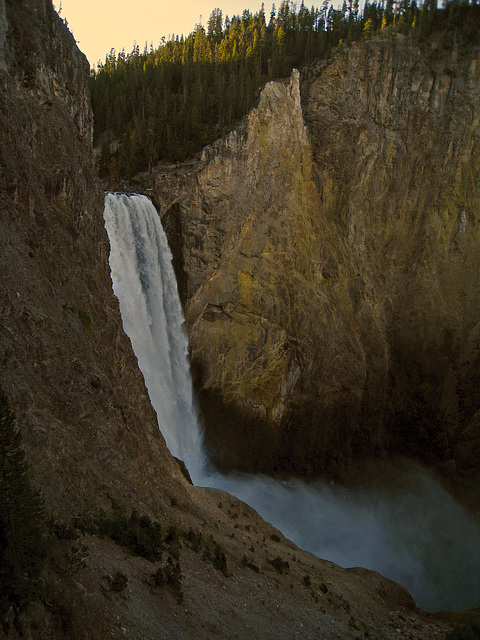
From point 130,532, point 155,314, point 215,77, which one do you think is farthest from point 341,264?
point 130,532

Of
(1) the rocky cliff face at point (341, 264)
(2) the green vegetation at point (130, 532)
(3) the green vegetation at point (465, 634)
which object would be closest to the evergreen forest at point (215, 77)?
(1) the rocky cliff face at point (341, 264)

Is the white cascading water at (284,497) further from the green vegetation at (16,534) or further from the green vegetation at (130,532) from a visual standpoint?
the green vegetation at (16,534)

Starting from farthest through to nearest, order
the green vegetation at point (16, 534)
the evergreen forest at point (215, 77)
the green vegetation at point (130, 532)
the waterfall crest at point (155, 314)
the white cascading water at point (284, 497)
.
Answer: the evergreen forest at point (215, 77)
the waterfall crest at point (155, 314)
the white cascading water at point (284, 497)
the green vegetation at point (130, 532)
the green vegetation at point (16, 534)

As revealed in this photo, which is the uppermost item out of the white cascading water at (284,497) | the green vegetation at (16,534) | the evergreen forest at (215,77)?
the evergreen forest at (215,77)

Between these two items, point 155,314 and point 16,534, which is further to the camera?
point 155,314

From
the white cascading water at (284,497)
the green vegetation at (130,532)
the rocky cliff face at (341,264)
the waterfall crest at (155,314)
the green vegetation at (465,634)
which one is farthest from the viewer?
the rocky cliff face at (341,264)

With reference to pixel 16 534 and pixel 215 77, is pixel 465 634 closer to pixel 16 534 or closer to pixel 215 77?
pixel 16 534

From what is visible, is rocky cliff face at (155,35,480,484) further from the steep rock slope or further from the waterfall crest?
the steep rock slope
